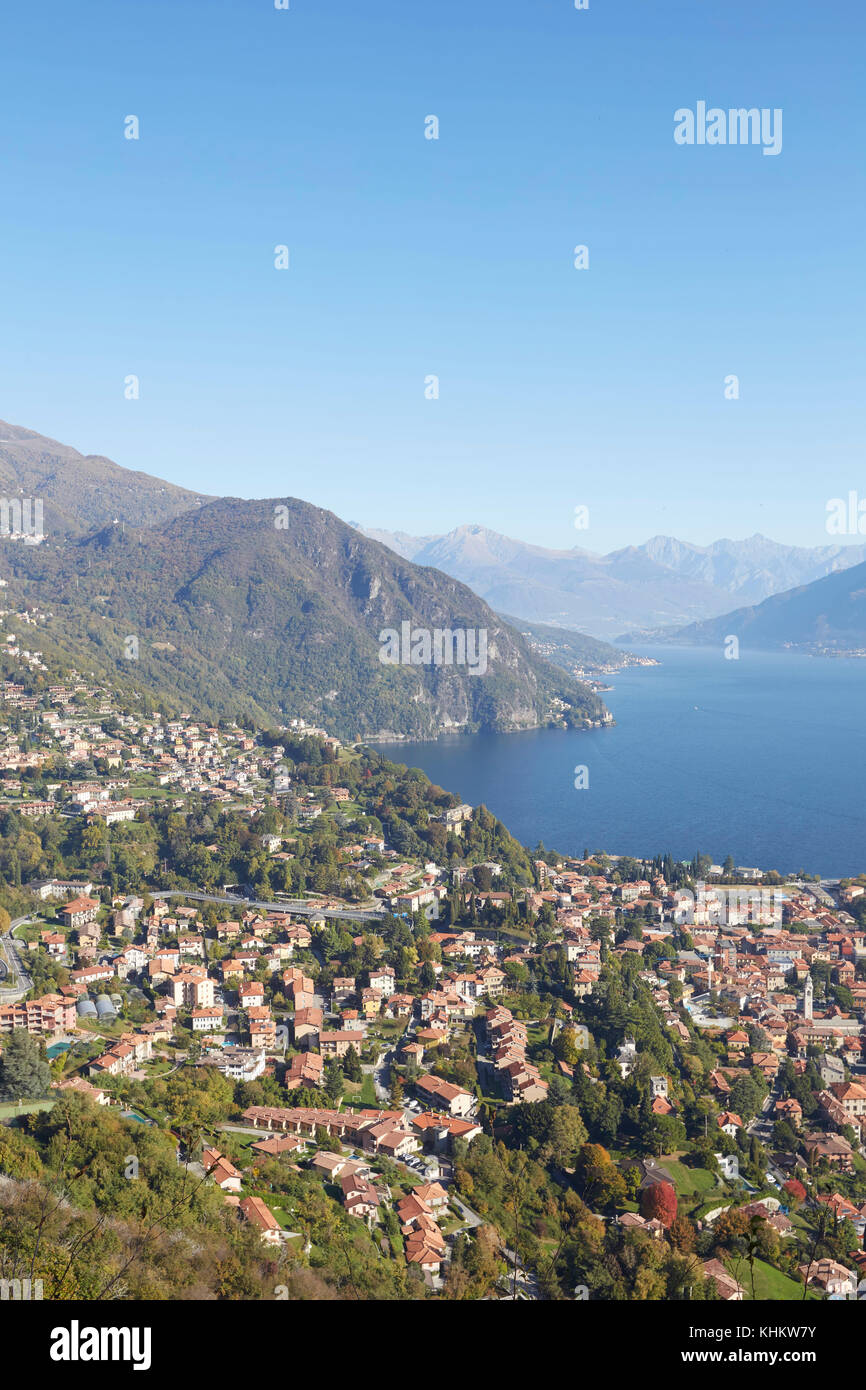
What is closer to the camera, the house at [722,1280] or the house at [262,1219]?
the house at [262,1219]

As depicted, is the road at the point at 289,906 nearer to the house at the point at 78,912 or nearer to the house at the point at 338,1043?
the house at the point at 78,912

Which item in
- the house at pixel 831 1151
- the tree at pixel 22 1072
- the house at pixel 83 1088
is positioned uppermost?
the tree at pixel 22 1072

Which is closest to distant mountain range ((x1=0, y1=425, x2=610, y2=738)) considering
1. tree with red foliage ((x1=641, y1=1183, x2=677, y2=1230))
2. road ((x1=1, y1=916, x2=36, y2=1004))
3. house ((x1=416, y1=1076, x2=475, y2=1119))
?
road ((x1=1, y1=916, x2=36, y2=1004))

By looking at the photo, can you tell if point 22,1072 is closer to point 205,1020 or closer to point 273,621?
point 205,1020

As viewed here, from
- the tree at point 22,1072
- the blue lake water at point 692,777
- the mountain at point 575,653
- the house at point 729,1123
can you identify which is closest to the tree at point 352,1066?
the tree at point 22,1072

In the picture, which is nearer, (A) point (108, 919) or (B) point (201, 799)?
(A) point (108, 919)
